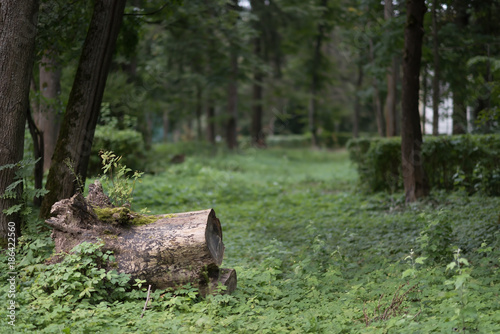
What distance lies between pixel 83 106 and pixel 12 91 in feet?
3.55

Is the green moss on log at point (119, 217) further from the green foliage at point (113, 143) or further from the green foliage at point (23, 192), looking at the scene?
the green foliage at point (113, 143)

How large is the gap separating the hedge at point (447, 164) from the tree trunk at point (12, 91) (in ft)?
25.1

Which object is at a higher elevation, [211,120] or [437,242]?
[211,120]

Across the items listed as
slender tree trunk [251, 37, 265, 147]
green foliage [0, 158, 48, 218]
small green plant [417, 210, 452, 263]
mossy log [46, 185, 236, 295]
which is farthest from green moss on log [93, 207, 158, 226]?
slender tree trunk [251, 37, 265, 147]

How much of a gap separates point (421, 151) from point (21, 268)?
25.6ft

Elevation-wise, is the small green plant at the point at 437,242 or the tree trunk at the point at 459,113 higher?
the tree trunk at the point at 459,113

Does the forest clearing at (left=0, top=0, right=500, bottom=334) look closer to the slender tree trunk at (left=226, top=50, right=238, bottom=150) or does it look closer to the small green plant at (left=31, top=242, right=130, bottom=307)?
the small green plant at (left=31, top=242, right=130, bottom=307)

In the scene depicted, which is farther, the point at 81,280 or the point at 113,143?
the point at 113,143

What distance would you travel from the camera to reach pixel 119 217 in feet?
17.0

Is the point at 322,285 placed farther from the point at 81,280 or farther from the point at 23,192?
the point at 23,192

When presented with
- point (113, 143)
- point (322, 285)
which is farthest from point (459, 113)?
point (322, 285)

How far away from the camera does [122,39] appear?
361 inches

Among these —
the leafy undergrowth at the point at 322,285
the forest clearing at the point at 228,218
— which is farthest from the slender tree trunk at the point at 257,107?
the leafy undergrowth at the point at 322,285

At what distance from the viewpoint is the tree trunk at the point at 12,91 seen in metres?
5.54
